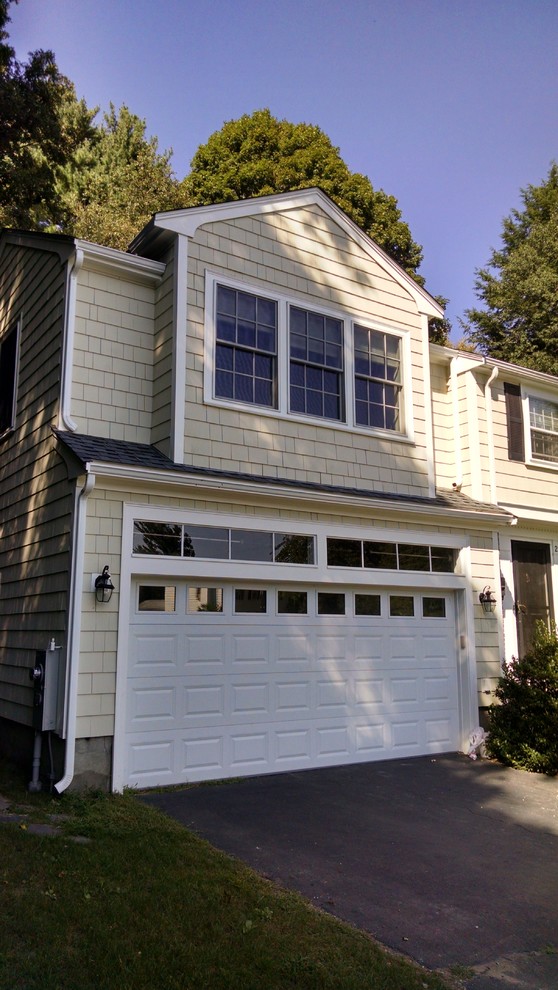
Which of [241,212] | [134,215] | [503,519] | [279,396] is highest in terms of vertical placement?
[134,215]

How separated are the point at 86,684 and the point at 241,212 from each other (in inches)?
241

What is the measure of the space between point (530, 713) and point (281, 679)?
11.4 feet

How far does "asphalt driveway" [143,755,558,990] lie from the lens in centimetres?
474

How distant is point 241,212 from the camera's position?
32.2ft

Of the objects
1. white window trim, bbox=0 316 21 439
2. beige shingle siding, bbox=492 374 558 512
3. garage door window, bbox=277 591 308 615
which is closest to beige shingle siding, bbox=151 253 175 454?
garage door window, bbox=277 591 308 615

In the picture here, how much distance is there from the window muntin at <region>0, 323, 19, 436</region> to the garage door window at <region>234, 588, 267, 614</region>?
4.18 meters

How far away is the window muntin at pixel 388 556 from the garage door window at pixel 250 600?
3.38 ft

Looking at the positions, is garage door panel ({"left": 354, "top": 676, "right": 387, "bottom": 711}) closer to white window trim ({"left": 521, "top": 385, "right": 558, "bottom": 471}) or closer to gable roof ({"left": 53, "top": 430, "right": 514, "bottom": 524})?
gable roof ({"left": 53, "top": 430, "right": 514, "bottom": 524})

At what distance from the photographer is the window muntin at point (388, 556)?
31.8ft

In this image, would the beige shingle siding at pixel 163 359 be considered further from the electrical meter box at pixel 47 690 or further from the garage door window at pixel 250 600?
the electrical meter box at pixel 47 690

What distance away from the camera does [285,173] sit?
25406mm

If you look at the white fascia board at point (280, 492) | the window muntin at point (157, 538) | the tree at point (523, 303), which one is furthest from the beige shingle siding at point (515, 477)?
the tree at point (523, 303)

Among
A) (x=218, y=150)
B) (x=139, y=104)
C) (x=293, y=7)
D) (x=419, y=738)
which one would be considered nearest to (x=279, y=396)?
(x=419, y=738)

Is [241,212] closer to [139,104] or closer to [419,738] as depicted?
[419,738]
